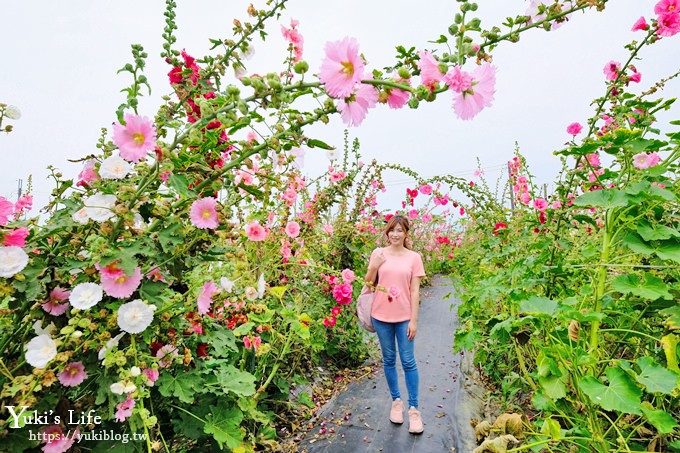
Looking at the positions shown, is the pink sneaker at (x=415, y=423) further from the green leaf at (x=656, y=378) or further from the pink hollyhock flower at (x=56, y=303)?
the pink hollyhock flower at (x=56, y=303)

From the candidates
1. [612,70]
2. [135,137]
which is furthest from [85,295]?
[612,70]

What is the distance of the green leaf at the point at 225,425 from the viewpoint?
4.58ft

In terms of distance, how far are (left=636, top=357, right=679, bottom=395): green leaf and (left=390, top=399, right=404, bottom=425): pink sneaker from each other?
1.81 meters

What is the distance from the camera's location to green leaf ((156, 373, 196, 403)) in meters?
1.19

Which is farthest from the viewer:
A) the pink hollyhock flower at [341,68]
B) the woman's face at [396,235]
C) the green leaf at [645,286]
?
the woman's face at [396,235]

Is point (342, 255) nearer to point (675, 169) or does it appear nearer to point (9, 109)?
point (675, 169)

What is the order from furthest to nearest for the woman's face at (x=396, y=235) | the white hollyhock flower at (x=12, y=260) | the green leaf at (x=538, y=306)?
the woman's face at (x=396, y=235) < the green leaf at (x=538, y=306) < the white hollyhock flower at (x=12, y=260)

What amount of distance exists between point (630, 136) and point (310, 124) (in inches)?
46.6

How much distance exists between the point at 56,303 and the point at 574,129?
9.35 ft

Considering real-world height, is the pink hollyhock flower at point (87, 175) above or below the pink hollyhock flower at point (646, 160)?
above

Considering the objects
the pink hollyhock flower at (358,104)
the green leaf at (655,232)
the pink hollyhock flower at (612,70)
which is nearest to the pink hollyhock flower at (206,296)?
the pink hollyhock flower at (358,104)

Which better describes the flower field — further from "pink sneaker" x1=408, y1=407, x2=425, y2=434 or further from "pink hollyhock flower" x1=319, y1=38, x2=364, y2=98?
"pink sneaker" x1=408, y1=407, x2=425, y2=434

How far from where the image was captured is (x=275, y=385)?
257cm

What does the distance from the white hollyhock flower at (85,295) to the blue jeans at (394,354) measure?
2089 mm
